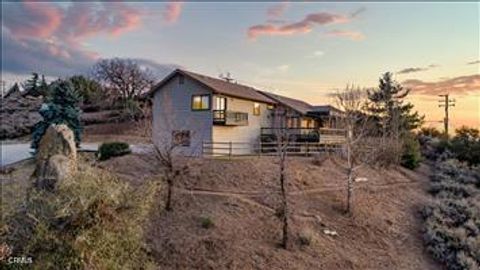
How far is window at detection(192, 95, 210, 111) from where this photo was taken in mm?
30422

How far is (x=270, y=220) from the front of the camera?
17.6 meters

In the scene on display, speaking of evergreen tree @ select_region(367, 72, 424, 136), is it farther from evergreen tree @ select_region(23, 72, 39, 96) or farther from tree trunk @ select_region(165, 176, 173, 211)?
evergreen tree @ select_region(23, 72, 39, 96)

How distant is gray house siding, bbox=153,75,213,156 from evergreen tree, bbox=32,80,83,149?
665 cm

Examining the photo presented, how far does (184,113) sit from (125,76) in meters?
30.9

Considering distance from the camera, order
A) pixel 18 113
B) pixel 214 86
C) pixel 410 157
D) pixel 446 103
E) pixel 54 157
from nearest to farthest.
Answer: pixel 54 157, pixel 214 86, pixel 410 157, pixel 18 113, pixel 446 103

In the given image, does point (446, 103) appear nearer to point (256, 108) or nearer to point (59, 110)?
point (256, 108)

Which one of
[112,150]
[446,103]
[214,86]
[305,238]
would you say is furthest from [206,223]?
[446,103]

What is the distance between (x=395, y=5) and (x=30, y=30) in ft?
69.1

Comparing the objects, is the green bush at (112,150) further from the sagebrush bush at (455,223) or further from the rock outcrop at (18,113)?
the sagebrush bush at (455,223)

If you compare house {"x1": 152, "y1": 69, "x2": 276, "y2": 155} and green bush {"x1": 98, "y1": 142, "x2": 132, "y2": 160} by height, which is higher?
house {"x1": 152, "y1": 69, "x2": 276, "y2": 155}

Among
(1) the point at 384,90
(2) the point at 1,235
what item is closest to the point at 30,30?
(2) the point at 1,235

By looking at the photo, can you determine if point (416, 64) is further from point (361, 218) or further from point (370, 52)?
point (361, 218)

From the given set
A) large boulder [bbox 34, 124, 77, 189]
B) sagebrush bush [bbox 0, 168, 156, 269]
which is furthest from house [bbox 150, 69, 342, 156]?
sagebrush bush [bbox 0, 168, 156, 269]

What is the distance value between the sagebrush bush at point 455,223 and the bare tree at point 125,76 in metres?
43.6
